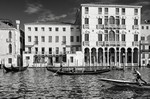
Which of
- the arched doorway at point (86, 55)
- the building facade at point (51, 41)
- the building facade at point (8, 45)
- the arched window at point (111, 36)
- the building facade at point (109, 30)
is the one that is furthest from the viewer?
the arched doorway at point (86, 55)

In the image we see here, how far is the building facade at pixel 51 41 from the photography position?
43969mm

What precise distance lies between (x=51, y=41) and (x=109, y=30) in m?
12.9

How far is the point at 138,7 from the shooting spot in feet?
146

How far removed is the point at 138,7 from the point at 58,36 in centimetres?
1871

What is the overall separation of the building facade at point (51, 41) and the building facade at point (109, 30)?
3.25m

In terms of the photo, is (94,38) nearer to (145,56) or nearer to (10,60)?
(145,56)

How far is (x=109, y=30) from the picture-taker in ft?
144

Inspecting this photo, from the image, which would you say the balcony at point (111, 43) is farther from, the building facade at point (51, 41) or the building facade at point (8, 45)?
the building facade at point (8, 45)

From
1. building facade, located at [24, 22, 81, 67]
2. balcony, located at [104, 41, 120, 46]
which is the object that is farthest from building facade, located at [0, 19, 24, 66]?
balcony, located at [104, 41, 120, 46]

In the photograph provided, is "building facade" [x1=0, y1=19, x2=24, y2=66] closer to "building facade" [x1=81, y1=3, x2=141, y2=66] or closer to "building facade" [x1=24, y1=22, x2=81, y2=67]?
"building facade" [x1=24, y1=22, x2=81, y2=67]

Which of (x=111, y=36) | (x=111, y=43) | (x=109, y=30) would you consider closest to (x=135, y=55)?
(x=111, y=43)

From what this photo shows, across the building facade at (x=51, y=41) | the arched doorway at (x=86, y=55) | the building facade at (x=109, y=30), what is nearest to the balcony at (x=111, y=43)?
the building facade at (x=109, y=30)

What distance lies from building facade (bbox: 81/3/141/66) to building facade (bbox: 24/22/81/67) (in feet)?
10.6

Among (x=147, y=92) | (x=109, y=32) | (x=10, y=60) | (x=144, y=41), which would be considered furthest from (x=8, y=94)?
(x=144, y=41)
